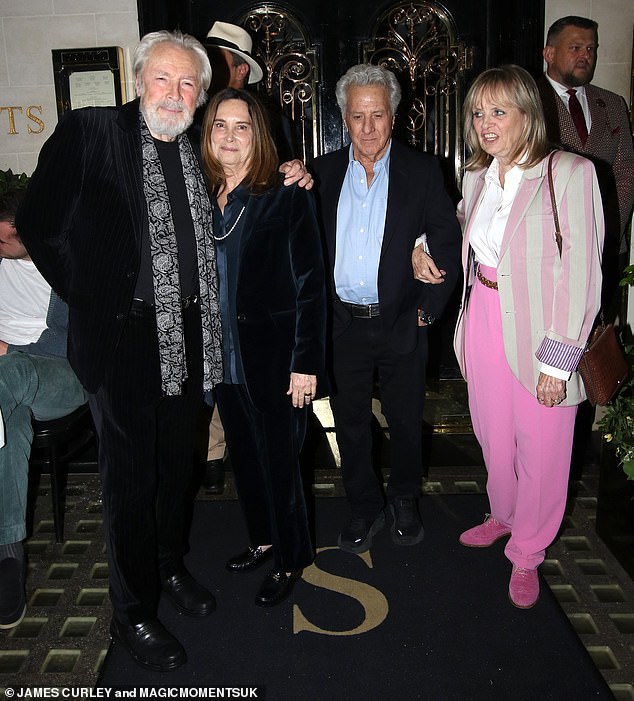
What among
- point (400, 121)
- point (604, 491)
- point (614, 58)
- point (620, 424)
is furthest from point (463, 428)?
point (614, 58)

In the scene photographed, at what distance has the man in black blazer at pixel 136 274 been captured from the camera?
2016mm

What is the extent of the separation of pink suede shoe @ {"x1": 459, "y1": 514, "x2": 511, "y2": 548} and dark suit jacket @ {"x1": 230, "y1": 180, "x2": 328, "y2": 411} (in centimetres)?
106

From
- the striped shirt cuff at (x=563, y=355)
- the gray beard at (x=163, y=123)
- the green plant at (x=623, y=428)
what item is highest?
the gray beard at (x=163, y=123)

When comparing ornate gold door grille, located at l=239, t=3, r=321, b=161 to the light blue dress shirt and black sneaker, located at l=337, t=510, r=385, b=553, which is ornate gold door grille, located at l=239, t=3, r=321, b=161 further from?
black sneaker, located at l=337, t=510, r=385, b=553

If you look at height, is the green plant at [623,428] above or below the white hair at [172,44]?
below

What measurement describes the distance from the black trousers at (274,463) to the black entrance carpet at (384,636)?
0.23 metres

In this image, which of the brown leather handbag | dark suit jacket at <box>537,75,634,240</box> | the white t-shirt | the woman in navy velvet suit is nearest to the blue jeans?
the white t-shirt

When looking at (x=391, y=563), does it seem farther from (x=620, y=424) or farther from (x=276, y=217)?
(x=276, y=217)

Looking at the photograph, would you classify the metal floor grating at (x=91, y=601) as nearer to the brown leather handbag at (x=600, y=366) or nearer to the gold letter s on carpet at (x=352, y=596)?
the gold letter s on carpet at (x=352, y=596)

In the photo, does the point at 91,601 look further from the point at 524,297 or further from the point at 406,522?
the point at 524,297

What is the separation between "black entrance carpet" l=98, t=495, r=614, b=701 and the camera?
2131mm

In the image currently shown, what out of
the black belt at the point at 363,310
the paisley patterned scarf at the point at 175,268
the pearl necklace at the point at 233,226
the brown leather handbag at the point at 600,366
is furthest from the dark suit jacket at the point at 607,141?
the paisley patterned scarf at the point at 175,268

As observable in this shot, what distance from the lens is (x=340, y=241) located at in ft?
8.94

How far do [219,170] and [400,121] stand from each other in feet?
7.27
